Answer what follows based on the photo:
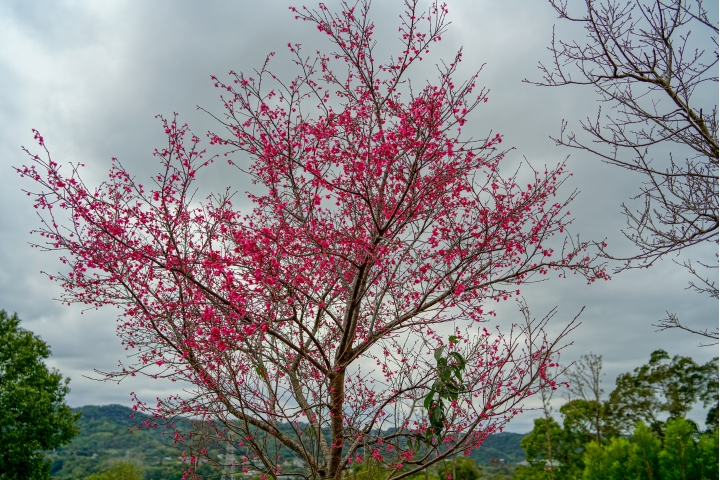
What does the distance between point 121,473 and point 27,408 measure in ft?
37.9

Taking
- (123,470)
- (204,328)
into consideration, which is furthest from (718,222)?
(123,470)

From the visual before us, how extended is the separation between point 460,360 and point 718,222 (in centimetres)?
292

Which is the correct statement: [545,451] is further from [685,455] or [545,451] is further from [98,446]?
[98,446]

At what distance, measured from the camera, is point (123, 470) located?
2428 centimetres

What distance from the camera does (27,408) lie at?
14.5 meters

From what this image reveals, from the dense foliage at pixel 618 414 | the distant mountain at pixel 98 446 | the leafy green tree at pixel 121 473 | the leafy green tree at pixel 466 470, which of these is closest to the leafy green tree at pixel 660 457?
the dense foliage at pixel 618 414

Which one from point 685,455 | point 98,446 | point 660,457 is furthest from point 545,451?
point 98,446

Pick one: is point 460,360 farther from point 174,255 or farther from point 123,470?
point 123,470

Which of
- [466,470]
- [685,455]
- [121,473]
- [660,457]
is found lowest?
[121,473]

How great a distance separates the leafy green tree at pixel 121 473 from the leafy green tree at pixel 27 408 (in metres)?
9.17

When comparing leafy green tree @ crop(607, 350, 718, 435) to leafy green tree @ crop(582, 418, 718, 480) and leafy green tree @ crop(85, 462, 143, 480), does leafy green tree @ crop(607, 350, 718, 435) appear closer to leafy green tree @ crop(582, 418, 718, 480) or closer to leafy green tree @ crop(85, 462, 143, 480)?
leafy green tree @ crop(582, 418, 718, 480)

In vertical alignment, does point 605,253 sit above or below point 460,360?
above

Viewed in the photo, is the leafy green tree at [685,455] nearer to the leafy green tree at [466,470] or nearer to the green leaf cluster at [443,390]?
the green leaf cluster at [443,390]

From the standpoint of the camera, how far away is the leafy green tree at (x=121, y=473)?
23.4 meters
